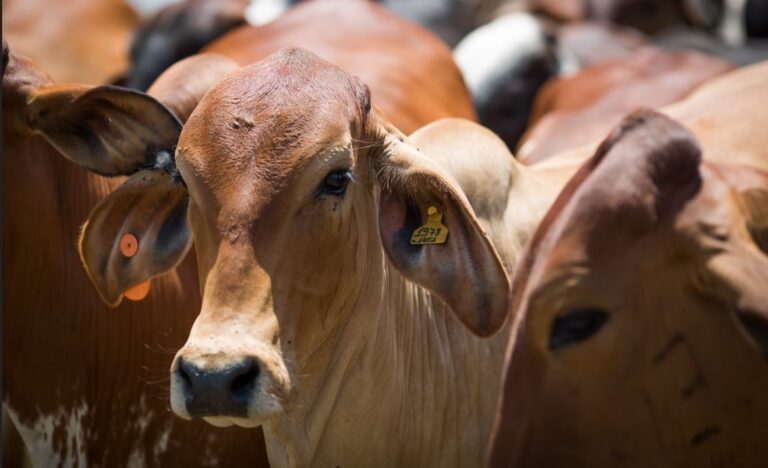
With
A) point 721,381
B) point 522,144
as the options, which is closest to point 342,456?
point 721,381

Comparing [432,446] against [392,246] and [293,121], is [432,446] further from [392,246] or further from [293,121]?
[293,121]

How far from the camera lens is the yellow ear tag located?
3.63m

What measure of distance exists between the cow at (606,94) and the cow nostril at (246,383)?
2.68 m

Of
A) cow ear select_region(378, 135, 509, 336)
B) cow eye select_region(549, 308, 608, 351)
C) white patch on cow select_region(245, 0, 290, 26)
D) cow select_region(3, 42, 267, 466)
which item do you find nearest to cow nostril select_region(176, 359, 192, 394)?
cow ear select_region(378, 135, 509, 336)

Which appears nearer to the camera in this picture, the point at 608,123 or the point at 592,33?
the point at 608,123

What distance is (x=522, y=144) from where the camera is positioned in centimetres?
652

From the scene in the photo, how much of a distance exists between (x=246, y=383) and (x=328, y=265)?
1.41 ft

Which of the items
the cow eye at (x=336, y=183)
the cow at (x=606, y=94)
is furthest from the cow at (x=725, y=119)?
the cow eye at (x=336, y=183)

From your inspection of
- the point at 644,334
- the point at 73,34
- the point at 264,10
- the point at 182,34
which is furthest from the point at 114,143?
the point at 73,34

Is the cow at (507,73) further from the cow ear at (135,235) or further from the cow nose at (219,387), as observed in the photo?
the cow nose at (219,387)

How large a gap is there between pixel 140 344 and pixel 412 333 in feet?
3.01

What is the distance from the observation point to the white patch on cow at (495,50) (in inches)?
291

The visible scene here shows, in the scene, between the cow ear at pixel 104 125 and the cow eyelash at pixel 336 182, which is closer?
the cow eyelash at pixel 336 182

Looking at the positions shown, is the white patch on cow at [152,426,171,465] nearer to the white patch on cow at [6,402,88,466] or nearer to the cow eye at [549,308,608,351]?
the white patch on cow at [6,402,88,466]
